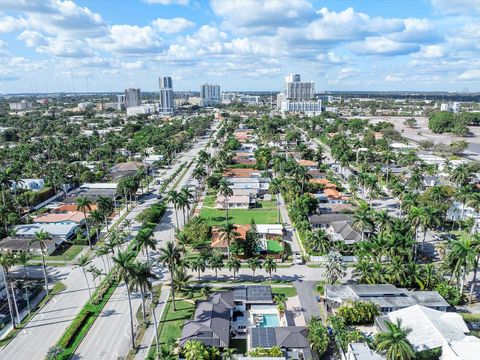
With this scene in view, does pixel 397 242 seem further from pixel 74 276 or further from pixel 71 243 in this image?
pixel 71 243

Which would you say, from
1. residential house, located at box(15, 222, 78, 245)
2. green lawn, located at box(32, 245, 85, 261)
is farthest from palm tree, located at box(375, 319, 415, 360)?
residential house, located at box(15, 222, 78, 245)

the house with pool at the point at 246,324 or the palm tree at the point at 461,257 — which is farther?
the palm tree at the point at 461,257

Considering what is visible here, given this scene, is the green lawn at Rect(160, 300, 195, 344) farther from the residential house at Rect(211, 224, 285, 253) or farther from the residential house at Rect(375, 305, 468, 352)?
the residential house at Rect(375, 305, 468, 352)

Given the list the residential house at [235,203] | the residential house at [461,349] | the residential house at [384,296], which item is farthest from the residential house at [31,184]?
the residential house at [461,349]

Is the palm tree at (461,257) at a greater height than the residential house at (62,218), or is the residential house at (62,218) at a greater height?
the palm tree at (461,257)

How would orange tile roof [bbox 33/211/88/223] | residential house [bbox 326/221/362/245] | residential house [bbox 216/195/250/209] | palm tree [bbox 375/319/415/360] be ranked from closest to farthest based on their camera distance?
palm tree [bbox 375/319/415/360], residential house [bbox 326/221/362/245], orange tile roof [bbox 33/211/88/223], residential house [bbox 216/195/250/209]

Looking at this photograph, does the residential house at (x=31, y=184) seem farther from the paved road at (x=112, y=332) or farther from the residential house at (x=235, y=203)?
the paved road at (x=112, y=332)

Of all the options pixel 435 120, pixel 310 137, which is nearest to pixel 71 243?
pixel 310 137
